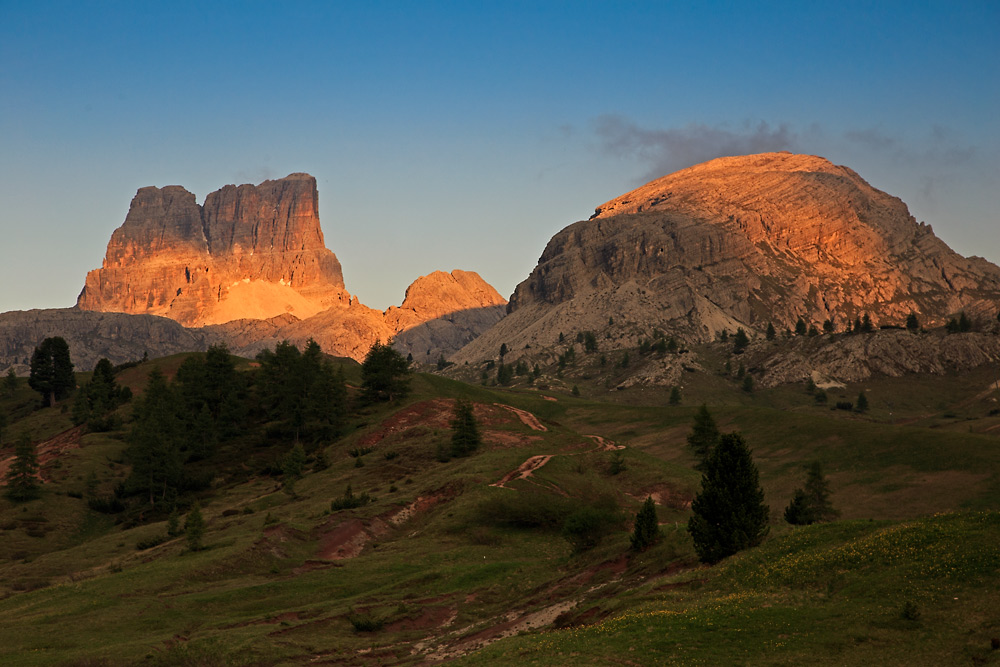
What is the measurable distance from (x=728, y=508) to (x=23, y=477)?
326 feet

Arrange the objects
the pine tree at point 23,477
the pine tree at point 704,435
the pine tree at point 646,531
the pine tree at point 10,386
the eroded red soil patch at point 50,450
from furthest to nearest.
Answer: the pine tree at point 10,386 → the eroded red soil patch at point 50,450 → the pine tree at point 704,435 → the pine tree at point 23,477 → the pine tree at point 646,531

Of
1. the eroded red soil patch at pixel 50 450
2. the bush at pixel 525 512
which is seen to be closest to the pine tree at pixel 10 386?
the eroded red soil patch at pixel 50 450

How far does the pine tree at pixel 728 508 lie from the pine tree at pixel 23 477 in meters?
96.1

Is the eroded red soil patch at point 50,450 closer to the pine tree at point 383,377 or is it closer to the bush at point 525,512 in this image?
the pine tree at point 383,377

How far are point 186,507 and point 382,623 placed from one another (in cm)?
6760

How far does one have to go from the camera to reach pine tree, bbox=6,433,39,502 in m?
111

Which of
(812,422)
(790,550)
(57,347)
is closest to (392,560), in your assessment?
(790,550)

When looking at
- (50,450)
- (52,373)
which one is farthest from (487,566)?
(52,373)

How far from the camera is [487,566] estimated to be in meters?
66.1

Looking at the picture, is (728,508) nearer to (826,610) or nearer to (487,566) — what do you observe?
(826,610)

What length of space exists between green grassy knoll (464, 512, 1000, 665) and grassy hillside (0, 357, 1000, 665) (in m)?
0.13

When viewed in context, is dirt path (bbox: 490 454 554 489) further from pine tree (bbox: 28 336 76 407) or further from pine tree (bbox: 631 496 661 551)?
pine tree (bbox: 28 336 76 407)

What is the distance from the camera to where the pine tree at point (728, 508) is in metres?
51.1

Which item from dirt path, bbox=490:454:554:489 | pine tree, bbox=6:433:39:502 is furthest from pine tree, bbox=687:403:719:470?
pine tree, bbox=6:433:39:502
